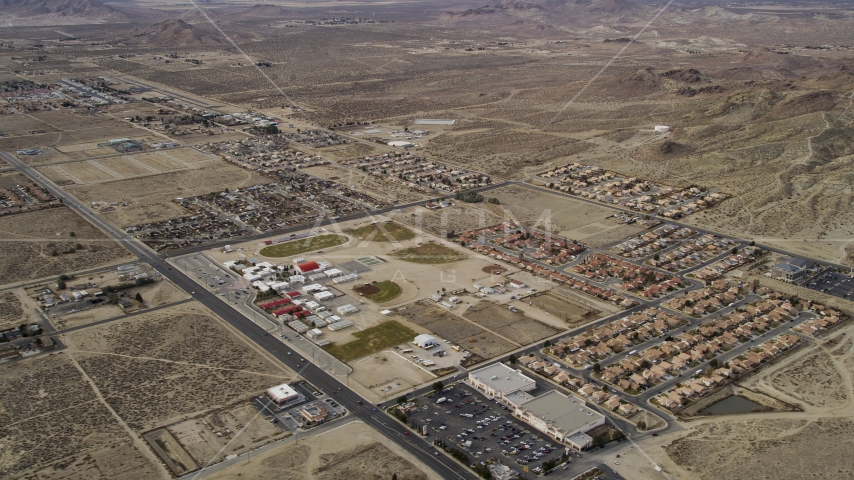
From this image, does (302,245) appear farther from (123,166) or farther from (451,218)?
(123,166)

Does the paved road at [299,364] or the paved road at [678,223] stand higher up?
the paved road at [678,223]

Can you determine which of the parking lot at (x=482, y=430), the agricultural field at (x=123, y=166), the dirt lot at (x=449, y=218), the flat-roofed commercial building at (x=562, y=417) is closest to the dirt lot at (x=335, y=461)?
→ the parking lot at (x=482, y=430)

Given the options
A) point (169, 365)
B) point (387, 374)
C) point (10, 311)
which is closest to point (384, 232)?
point (387, 374)

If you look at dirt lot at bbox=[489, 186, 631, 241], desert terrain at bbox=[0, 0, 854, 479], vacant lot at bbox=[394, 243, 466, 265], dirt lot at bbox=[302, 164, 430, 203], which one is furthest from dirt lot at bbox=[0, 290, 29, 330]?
dirt lot at bbox=[489, 186, 631, 241]

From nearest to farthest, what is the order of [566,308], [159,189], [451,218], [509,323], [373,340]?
1. [373,340]
2. [509,323]
3. [566,308]
4. [451,218]
5. [159,189]

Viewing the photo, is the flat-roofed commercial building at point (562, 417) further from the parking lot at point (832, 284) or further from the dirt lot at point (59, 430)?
the parking lot at point (832, 284)

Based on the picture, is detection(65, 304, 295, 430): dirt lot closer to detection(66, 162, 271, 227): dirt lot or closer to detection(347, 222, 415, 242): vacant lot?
detection(347, 222, 415, 242): vacant lot
